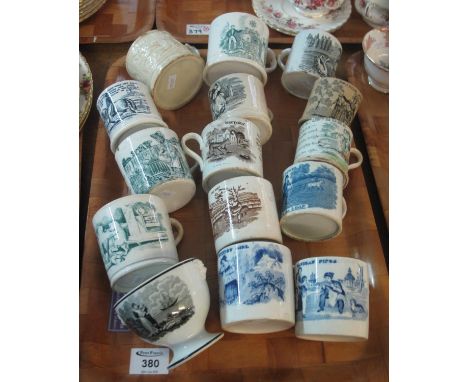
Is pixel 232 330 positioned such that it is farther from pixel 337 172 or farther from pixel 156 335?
pixel 337 172

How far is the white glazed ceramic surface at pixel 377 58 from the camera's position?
4.31 feet

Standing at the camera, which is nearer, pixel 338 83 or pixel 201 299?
pixel 201 299

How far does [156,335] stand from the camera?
812 millimetres

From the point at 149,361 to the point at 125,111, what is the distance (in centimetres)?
51

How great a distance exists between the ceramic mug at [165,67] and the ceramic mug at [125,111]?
0.28 ft

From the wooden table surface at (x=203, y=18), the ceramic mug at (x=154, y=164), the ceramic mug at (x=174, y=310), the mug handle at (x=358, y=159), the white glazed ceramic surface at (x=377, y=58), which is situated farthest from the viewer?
the wooden table surface at (x=203, y=18)

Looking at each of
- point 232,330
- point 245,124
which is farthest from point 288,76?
point 232,330

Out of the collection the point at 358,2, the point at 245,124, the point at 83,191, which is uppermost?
the point at 358,2

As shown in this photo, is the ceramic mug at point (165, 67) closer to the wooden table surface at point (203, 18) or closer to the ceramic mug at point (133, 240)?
the wooden table surface at point (203, 18)

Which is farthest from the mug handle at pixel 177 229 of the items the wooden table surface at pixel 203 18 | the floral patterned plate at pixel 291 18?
the floral patterned plate at pixel 291 18

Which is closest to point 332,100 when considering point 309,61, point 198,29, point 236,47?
point 309,61

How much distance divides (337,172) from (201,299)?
381mm

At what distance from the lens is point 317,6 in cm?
148

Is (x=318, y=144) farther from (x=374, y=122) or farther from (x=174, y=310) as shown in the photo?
(x=174, y=310)
